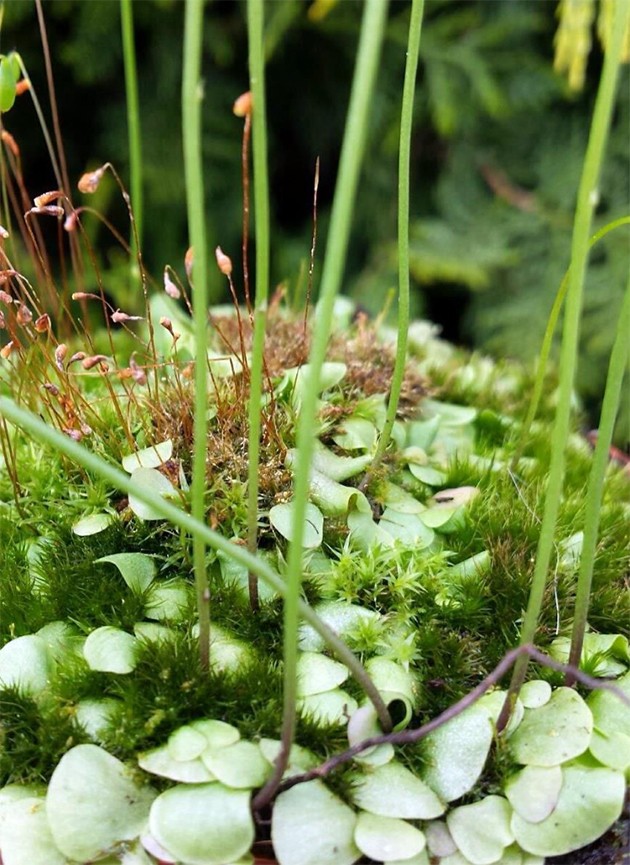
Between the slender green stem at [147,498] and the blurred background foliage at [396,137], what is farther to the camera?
the blurred background foliage at [396,137]

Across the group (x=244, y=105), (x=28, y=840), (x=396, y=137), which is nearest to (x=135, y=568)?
(x=28, y=840)

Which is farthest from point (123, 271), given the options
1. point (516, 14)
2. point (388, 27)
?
point (516, 14)

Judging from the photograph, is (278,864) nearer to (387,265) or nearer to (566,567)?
(566,567)

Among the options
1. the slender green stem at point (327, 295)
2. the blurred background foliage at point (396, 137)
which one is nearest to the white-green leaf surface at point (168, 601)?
the slender green stem at point (327, 295)

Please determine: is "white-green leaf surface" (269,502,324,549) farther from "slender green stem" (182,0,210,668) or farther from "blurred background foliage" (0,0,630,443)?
"blurred background foliage" (0,0,630,443)

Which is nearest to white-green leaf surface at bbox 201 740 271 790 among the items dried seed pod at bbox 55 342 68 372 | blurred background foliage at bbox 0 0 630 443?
dried seed pod at bbox 55 342 68 372

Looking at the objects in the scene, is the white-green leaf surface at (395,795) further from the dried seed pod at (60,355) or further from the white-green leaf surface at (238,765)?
the dried seed pod at (60,355)

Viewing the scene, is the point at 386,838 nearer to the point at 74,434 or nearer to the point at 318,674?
the point at 318,674
